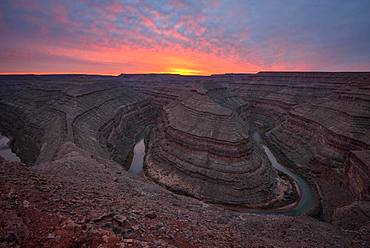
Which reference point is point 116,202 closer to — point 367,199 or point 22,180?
point 22,180

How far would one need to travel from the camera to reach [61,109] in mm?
38188

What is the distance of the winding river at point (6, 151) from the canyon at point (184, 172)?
882mm

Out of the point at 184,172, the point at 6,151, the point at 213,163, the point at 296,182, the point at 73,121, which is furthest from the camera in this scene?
the point at 6,151

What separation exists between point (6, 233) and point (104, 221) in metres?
2.55

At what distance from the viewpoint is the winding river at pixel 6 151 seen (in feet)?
104

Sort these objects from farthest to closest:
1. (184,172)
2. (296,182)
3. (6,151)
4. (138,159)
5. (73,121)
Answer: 1. (6,151)
2. (138,159)
3. (73,121)
4. (296,182)
5. (184,172)

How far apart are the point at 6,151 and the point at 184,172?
3016 cm

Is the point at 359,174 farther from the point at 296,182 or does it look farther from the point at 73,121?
the point at 73,121

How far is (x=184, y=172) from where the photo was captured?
2628cm

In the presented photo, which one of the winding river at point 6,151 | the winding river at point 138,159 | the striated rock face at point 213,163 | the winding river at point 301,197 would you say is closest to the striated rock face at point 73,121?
the winding river at point 6,151

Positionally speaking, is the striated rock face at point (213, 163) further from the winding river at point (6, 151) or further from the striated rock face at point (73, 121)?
the winding river at point (6, 151)

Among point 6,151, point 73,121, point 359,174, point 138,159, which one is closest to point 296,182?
point 359,174

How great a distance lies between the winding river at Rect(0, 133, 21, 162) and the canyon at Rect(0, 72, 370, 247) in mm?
882

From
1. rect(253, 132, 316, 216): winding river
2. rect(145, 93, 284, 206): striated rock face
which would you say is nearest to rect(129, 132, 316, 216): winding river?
rect(253, 132, 316, 216): winding river
